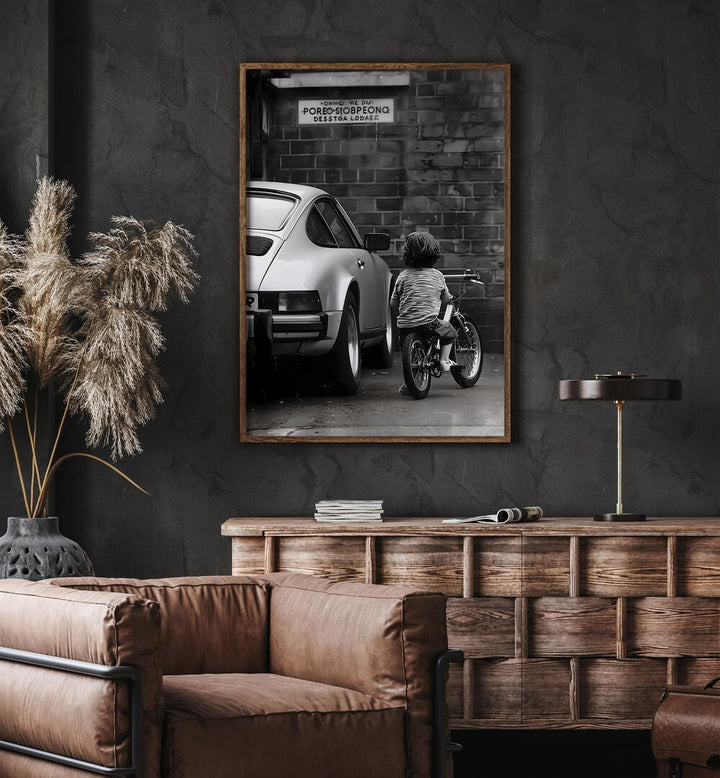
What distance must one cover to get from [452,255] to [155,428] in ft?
4.78

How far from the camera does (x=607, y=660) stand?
11.9ft

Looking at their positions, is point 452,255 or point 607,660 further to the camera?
point 452,255

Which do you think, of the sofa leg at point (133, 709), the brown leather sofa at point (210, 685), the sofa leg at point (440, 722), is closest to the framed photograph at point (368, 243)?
the brown leather sofa at point (210, 685)

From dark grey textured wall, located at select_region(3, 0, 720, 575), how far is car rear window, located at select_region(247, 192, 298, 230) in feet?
0.33

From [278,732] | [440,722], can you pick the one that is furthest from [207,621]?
[440,722]

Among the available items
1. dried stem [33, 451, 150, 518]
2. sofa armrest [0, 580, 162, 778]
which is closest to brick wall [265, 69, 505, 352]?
dried stem [33, 451, 150, 518]

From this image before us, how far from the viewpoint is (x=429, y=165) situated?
4.20 meters

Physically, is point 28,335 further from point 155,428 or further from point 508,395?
point 508,395

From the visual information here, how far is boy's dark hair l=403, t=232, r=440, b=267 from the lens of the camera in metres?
4.20

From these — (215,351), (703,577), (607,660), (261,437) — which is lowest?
(607,660)

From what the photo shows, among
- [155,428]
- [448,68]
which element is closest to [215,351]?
[155,428]

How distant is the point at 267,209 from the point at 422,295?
754 mm

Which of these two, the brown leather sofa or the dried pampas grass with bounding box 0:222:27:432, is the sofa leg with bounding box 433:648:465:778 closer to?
the brown leather sofa

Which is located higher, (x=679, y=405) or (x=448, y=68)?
(x=448, y=68)
